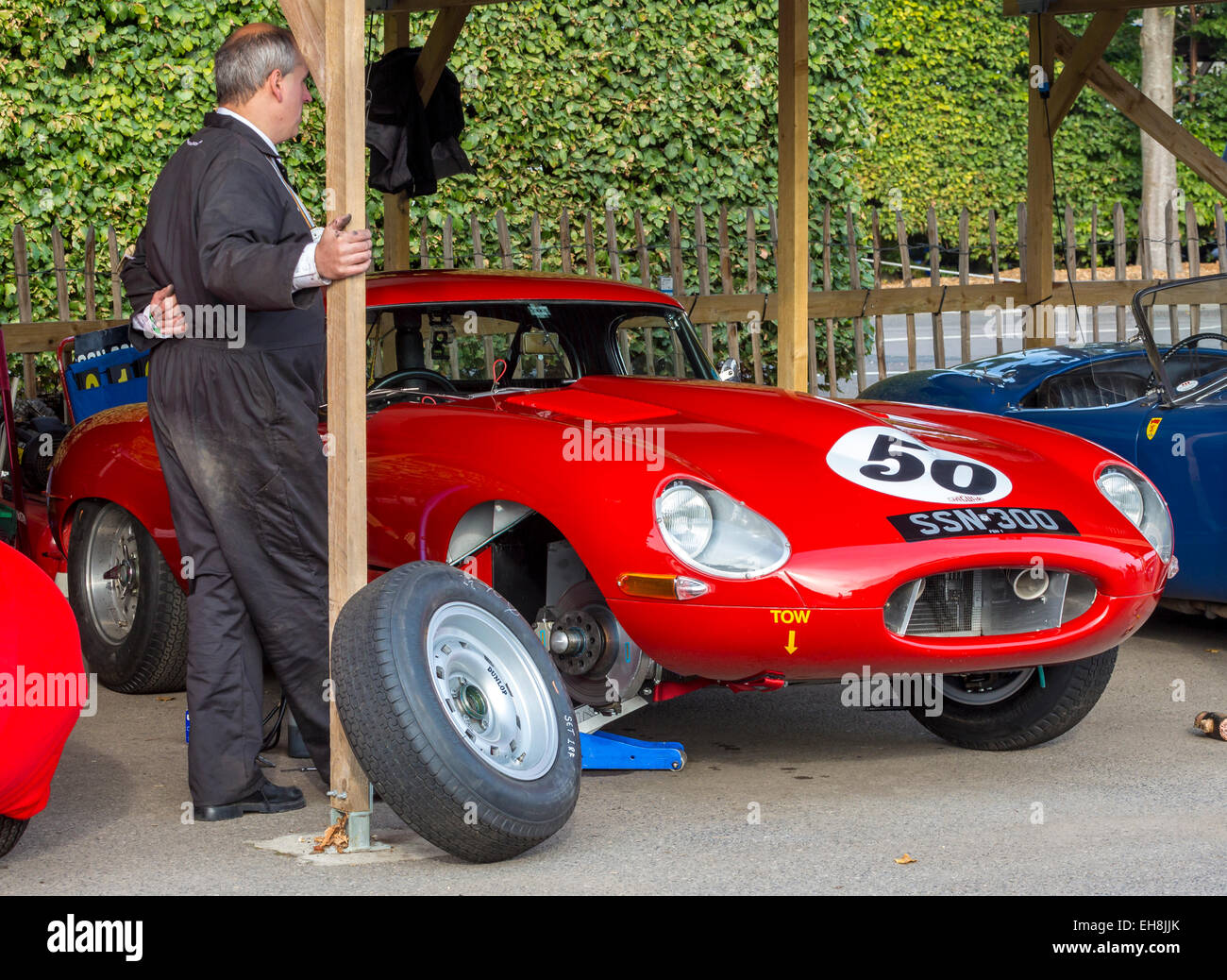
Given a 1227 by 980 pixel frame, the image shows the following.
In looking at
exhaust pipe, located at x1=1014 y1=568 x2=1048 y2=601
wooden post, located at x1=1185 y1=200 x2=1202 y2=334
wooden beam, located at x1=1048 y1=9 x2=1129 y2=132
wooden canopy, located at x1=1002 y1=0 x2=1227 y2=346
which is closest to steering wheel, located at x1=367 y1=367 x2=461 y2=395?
exhaust pipe, located at x1=1014 y1=568 x2=1048 y2=601

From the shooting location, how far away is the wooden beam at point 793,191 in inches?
248

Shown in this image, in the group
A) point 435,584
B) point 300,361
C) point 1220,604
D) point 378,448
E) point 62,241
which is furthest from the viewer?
point 62,241

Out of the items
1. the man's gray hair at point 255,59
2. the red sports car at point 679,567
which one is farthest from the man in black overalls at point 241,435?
the red sports car at point 679,567

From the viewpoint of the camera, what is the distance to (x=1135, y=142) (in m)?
27.3

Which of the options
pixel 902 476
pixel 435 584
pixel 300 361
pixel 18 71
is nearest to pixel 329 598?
pixel 435 584

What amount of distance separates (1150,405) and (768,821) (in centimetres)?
304

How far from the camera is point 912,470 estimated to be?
4211mm

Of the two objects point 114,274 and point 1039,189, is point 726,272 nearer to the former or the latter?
point 1039,189

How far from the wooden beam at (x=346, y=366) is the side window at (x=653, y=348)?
194 cm

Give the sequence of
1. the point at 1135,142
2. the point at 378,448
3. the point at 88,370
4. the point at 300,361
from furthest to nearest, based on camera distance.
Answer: the point at 1135,142
the point at 88,370
the point at 378,448
the point at 300,361

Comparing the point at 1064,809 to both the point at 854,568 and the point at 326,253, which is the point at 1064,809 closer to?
the point at 854,568

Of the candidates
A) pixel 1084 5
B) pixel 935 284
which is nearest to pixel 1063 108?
pixel 1084 5

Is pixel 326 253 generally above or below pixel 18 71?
below

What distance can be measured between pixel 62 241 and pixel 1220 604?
725cm
